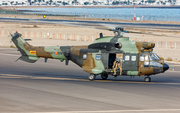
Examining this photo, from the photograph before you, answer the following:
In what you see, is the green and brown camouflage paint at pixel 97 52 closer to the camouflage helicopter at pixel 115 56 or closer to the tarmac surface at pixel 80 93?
the camouflage helicopter at pixel 115 56

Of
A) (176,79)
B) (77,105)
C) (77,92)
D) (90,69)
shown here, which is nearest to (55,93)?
(77,92)

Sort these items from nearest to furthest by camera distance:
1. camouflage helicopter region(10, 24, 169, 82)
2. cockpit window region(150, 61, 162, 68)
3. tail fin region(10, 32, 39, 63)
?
cockpit window region(150, 61, 162, 68), camouflage helicopter region(10, 24, 169, 82), tail fin region(10, 32, 39, 63)

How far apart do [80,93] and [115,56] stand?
230 inches

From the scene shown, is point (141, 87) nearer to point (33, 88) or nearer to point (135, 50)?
point (135, 50)

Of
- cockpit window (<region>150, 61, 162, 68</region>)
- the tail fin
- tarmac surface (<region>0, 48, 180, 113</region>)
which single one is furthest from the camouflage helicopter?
the tail fin

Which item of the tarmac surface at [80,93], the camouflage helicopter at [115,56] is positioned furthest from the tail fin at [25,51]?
the tarmac surface at [80,93]

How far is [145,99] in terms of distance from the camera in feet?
63.3

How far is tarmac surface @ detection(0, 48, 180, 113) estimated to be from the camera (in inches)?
662

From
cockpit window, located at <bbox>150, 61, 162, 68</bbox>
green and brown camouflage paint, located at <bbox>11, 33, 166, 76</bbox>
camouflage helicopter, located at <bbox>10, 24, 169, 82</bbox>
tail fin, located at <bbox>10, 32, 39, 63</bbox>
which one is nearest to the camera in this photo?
cockpit window, located at <bbox>150, 61, 162, 68</bbox>

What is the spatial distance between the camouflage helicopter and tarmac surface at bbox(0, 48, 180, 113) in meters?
1.03

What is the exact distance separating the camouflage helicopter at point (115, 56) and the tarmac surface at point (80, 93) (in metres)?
1.03

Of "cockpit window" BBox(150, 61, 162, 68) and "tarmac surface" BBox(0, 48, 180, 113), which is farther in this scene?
"cockpit window" BBox(150, 61, 162, 68)

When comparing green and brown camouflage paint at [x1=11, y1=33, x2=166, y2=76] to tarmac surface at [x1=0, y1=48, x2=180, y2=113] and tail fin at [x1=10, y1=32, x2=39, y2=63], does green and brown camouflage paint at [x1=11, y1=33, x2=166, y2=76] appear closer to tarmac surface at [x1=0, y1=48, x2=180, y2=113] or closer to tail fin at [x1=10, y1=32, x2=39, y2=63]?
tail fin at [x1=10, y1=32, x2=39, y2=63]

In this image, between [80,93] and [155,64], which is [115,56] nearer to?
[155,64]
